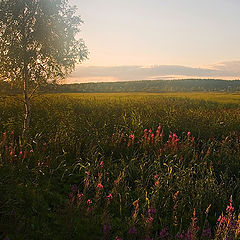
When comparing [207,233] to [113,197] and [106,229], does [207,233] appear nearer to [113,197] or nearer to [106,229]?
[106,229]

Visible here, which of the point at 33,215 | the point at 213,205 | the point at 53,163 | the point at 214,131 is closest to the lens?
the point at 33,215

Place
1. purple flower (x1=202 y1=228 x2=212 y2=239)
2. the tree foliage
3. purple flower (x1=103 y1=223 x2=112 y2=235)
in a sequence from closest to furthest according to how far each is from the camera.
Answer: purple flower (x1=103 y1=223 x2=112 y2=235), purple flower (x1=202 y1=228 x2=212 y2=239), the tree foliage

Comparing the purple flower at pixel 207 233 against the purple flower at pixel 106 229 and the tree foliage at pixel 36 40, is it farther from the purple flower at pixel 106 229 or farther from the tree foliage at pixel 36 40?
A: the tree foliage at pixel 36 40

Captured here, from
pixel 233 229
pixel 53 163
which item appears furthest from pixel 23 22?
pixel 233 229

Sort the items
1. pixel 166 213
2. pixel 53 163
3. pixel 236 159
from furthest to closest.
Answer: pixel 236 159
pixel 53 163
pixel 166 213

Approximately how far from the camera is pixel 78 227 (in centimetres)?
334

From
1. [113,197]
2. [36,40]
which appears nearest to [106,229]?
[113,197]

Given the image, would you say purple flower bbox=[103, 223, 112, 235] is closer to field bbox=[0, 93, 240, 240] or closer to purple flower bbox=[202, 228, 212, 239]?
field bbox=[0, 93, 240, 240]

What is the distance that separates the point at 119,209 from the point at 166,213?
0.79 metres

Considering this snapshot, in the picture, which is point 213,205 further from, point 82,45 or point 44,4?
point 44,4

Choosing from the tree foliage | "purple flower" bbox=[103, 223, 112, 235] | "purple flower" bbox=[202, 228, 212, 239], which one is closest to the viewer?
"purple flower" bbox=[103, 223, 112, 235]

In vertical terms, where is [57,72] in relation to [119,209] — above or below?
above

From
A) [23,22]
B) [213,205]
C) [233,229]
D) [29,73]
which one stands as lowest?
[213,205]

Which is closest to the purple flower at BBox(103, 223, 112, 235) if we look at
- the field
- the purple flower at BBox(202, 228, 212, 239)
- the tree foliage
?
the field
